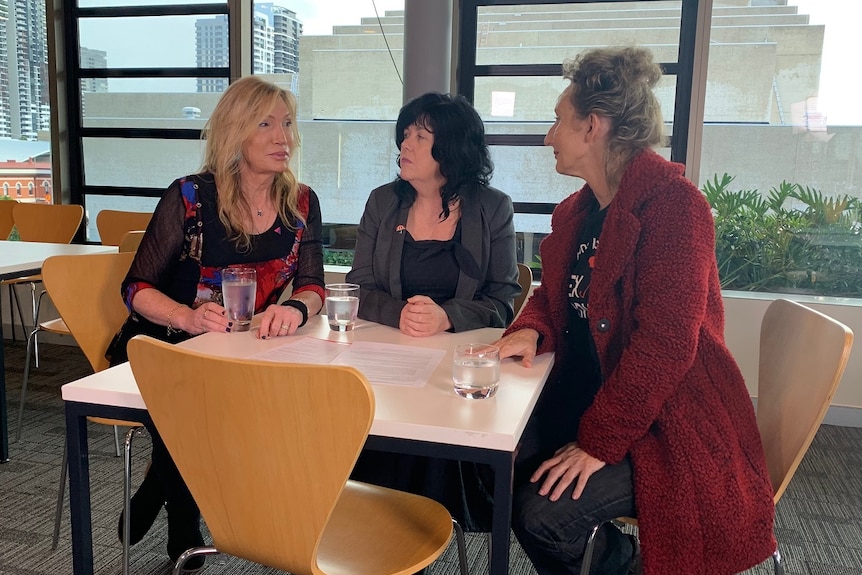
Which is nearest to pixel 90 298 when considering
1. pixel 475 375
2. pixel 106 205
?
pixel 475 375

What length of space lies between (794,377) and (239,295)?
3.96 feet

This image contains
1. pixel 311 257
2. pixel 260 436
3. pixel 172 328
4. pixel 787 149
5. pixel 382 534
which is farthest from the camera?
pixel 787 149

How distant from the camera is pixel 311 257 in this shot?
223 centimetres

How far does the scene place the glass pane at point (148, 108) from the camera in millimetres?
4500

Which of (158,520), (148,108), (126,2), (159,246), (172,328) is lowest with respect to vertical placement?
(158,520)

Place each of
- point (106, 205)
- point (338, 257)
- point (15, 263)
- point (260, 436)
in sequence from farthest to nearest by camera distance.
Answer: point (106, 205) < point (338, 257) < point (15, 263) < point (260, 436)

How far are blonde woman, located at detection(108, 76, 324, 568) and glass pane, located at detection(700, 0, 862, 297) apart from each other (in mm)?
2438

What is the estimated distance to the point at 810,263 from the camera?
12.2 feet

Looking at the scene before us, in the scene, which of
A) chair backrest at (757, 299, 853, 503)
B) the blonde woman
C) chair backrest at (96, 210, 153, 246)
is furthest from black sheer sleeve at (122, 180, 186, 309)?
chair backrest at (96, 210, 153, 246)

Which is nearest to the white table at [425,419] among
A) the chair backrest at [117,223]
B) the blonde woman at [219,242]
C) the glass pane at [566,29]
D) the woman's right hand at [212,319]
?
the woman's right hand at [212,319]

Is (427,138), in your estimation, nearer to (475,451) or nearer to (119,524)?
(475,451)

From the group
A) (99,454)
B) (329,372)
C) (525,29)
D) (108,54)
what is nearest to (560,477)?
(329,372)

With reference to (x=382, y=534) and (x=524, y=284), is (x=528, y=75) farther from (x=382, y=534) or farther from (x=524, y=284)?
(x=382, y=534)

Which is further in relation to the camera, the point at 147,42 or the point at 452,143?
the point at 147,42
